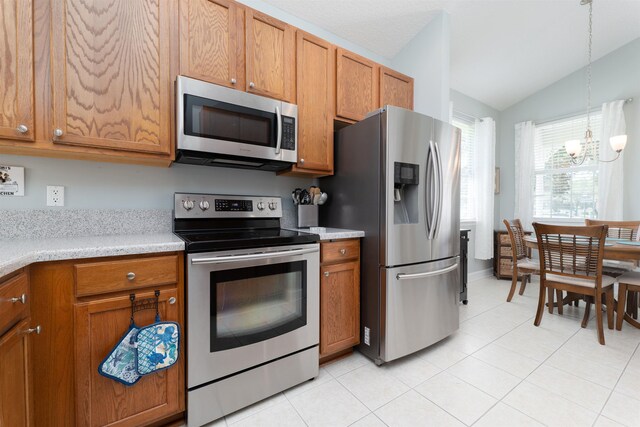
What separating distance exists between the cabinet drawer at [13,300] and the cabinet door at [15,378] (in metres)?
0.03

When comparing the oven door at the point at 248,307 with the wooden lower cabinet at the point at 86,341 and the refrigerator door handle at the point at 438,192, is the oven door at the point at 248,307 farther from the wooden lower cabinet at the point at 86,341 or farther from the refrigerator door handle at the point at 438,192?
the refrigerator door handle at the point at 438,192

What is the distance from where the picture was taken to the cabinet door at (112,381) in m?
1.13

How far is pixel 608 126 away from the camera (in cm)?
355

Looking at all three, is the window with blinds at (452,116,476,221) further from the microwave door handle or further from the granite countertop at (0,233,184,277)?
the granite countertop at (0,233,184,277)

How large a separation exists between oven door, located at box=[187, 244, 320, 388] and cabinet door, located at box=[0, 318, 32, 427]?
1.78 feet

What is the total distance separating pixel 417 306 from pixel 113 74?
2.28 metres

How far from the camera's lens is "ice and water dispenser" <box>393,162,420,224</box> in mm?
1875

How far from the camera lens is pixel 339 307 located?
1866mm

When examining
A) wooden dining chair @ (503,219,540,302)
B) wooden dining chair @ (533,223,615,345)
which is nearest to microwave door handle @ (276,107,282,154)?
wooden dining chair @ (533,223,615,345)

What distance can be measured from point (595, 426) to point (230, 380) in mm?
1830

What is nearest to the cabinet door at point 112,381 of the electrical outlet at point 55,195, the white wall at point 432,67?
the electrical outlet at point 55,195

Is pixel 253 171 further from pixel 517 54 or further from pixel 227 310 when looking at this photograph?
pixel 517 54

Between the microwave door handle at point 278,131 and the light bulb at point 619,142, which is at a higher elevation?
the light bulb at point 619,142

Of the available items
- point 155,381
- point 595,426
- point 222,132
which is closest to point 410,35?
point 222,132
